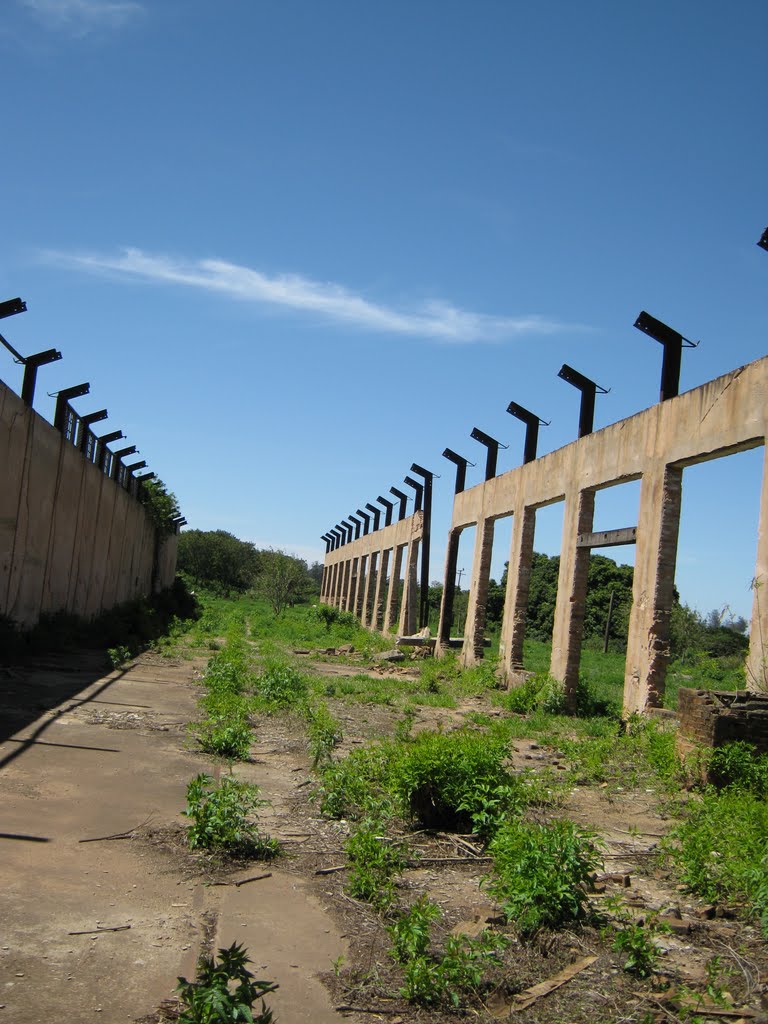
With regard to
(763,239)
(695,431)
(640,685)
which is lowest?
(640,685)

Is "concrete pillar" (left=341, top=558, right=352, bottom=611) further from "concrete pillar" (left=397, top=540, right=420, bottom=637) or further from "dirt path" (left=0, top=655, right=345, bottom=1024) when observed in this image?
"dirt path" (left=0, top=655, right=345, bottom=1024)

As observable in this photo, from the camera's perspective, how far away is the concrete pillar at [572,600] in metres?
14.4

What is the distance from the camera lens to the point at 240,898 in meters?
4.74

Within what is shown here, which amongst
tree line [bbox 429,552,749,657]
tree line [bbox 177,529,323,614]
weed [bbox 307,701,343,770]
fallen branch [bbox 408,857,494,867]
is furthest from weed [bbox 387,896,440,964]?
tree line [bbox 177,529,323,614]

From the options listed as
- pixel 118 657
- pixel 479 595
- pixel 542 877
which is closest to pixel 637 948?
pixel 542 877

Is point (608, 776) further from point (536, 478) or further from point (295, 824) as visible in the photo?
point (536, 478)

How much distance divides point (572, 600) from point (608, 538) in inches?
59.7

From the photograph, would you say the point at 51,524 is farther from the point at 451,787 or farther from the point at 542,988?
the point at 542,988

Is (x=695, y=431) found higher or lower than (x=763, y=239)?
lower

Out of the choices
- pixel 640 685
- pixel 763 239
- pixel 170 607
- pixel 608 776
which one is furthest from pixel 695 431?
pixel 170 607

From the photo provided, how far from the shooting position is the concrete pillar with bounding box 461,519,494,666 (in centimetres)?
1992

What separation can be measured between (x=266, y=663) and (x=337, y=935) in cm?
1313

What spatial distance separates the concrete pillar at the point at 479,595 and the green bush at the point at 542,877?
48.1ft

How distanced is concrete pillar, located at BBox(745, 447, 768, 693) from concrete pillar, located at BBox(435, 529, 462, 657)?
12.3 meters
